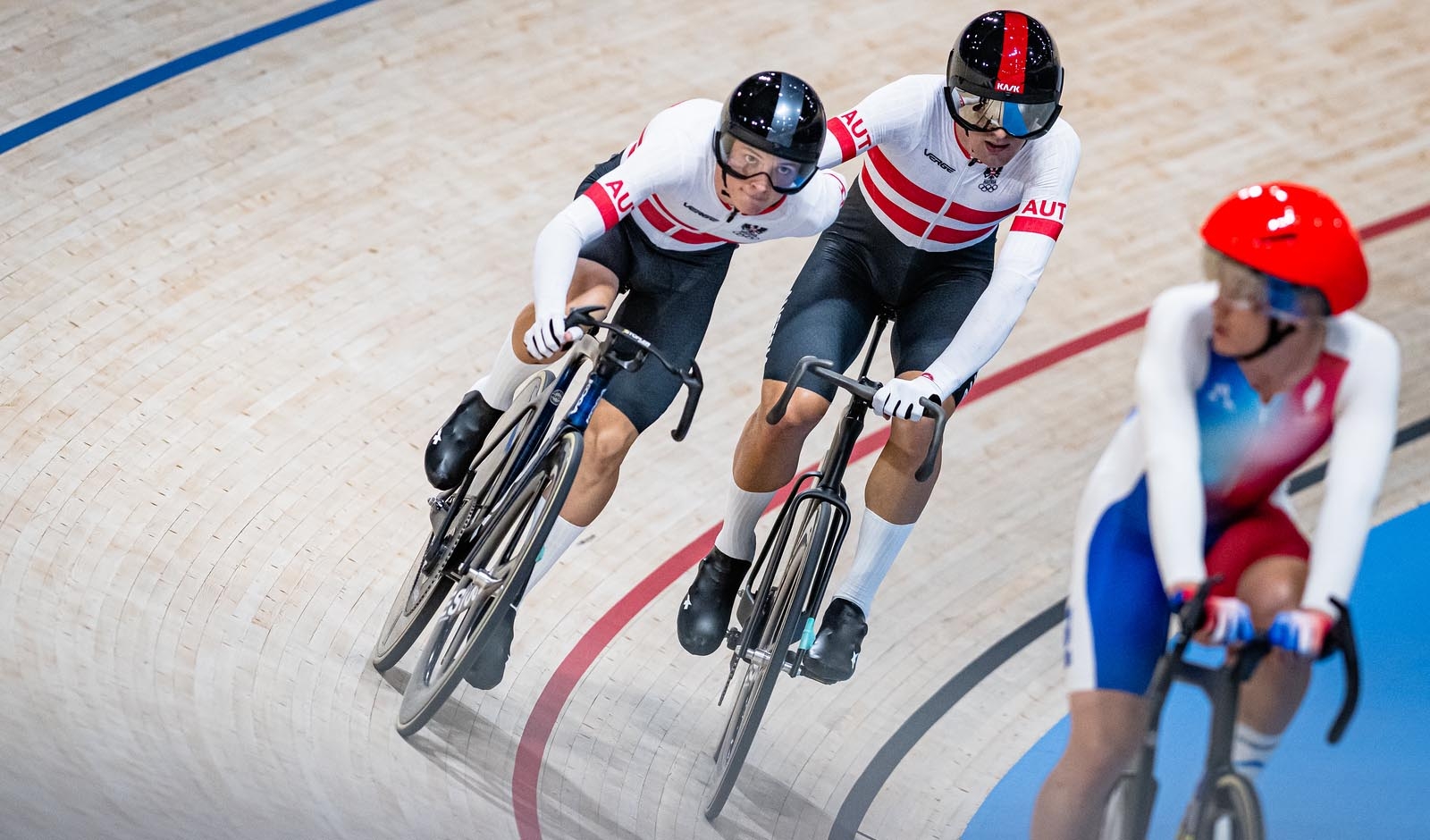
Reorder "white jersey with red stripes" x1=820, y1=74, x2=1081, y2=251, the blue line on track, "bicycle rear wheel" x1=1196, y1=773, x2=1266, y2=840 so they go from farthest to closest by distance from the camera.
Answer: the blue line on track → "white jersey with red stripes" x1=820, y1=74, x2=1081, y2=251 → "bicycle rear wheel" x1=1196, y1=773, x2=1266, y2=840

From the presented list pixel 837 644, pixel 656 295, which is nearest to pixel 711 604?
pixel 837 644

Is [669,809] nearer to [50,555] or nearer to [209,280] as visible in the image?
[50,555]

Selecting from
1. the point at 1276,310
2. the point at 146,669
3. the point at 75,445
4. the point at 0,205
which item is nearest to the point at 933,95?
the point at 1276,310

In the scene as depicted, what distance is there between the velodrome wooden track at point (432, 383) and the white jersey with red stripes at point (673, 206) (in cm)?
121

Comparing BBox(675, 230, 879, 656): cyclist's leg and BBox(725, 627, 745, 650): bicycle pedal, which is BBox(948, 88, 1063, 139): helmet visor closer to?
BBox(675, 230, 879, 656): cyclist's leg

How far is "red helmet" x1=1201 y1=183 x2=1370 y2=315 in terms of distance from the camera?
195cm

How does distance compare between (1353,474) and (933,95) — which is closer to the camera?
(1353,474)

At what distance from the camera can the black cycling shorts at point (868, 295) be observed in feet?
11.0

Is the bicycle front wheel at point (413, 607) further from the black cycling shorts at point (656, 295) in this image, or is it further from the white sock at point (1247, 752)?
the white sock at point (1247, 752)

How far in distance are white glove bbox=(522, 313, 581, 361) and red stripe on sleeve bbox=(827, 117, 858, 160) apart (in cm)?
70

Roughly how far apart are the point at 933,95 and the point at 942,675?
1.62m

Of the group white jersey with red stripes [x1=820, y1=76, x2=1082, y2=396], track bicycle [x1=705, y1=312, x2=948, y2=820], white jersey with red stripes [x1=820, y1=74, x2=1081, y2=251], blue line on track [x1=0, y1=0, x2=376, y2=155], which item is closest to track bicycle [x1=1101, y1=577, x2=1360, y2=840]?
white jersey with red stripes [x1=820, y1=76, x2=1082, y2=396]

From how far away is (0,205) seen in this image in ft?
16.8

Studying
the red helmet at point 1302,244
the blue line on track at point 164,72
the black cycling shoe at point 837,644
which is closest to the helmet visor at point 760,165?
the black cycling shoe at point 837,644
